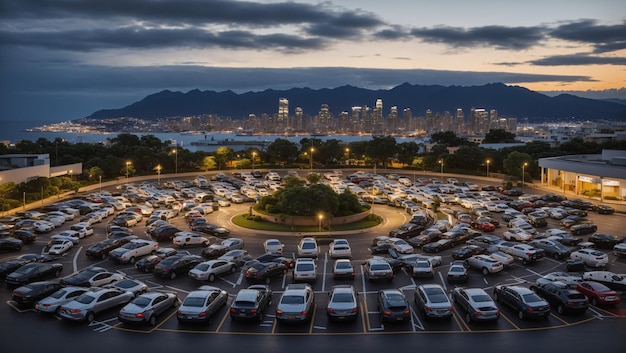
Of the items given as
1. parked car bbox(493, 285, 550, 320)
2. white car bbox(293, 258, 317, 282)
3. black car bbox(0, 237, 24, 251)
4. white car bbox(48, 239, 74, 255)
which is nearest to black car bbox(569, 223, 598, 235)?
parked car bbox(493, 285, 550, 320)

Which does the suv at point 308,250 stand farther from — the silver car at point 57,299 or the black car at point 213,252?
the silver car at point 57,299

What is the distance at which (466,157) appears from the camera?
3474 inches

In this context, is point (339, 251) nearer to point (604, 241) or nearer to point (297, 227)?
point (297, 227)

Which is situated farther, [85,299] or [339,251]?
[339,251]

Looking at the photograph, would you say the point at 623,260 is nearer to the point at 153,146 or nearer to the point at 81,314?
the point at 81,314

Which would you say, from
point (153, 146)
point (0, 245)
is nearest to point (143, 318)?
point (0, 245)

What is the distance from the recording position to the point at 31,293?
910 inches

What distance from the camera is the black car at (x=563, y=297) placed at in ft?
72.6

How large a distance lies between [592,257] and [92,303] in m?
27.9

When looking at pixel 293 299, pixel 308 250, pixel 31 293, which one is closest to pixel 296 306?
pixel 293 299

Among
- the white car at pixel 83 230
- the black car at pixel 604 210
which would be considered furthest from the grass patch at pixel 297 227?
the black car at pixel 604 210

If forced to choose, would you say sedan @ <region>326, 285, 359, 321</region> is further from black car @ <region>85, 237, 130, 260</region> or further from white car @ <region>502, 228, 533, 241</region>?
white car @ <region>502, 228, 533, 241</region>

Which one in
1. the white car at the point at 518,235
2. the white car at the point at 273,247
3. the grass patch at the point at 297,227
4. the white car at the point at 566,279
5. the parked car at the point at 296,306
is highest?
the parked car at the point at 296,306

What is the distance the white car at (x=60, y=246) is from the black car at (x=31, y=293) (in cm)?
1025
